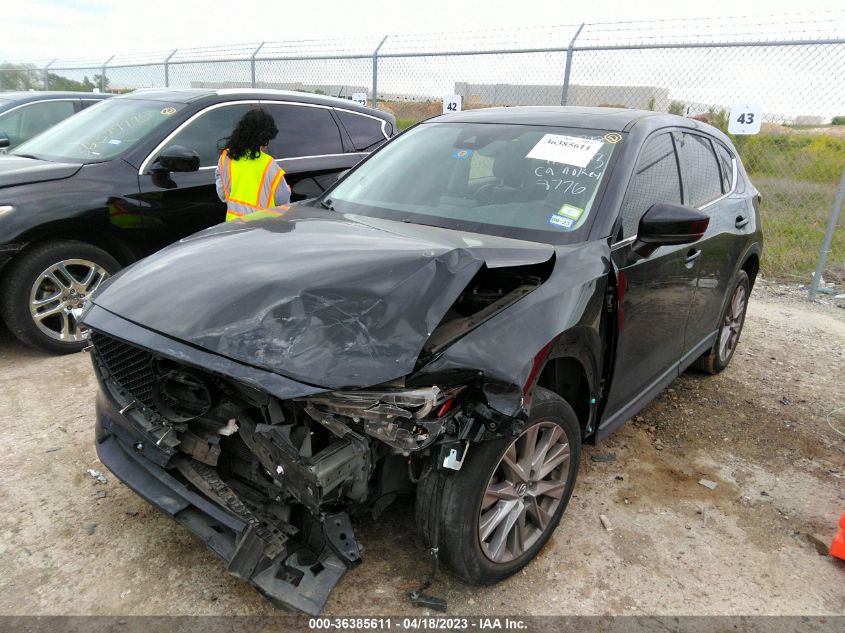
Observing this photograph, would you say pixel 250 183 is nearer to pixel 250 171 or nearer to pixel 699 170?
pixel 250 171

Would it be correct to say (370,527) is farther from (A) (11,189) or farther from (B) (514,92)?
(B) (514,92)

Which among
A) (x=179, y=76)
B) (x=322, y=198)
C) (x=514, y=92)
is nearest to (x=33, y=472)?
(x=322, y=198)

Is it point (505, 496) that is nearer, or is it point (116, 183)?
point (505, 496)

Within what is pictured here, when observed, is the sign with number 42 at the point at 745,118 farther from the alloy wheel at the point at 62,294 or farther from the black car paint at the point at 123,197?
the alloy wheel at the point at 62,294

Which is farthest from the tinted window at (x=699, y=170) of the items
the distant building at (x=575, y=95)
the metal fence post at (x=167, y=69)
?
the metal fence post at (x=167, y=69)

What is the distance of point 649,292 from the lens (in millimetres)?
3021

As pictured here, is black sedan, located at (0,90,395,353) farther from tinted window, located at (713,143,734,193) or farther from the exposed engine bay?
tinted window, located at (713,143,734,193)

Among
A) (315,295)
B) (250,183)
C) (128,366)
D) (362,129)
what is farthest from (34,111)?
(315,295)

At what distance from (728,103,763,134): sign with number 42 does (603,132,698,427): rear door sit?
4534 millimetres

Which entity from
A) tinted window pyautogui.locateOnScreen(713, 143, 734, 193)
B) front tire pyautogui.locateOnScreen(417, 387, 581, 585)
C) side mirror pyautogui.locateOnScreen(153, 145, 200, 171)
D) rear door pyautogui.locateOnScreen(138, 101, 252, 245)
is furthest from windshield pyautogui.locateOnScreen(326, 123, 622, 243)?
rear door pyautogui.locateOnScreen(138, 101, 252, 245)

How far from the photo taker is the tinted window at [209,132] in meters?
5.03

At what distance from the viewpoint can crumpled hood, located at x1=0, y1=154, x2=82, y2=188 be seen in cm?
424

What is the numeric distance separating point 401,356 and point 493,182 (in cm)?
150

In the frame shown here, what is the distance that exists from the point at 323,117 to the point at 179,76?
9.88 metres
